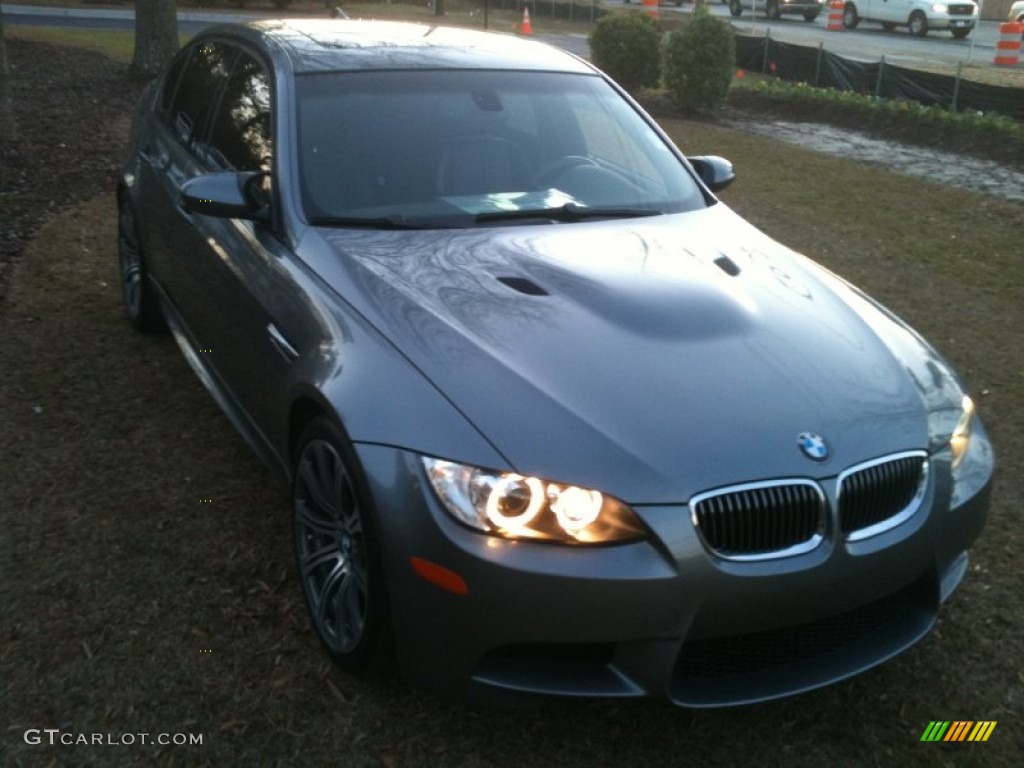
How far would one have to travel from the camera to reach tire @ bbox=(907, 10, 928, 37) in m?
32.3

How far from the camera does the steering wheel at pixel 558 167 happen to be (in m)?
4.47

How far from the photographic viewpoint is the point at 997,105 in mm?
14273

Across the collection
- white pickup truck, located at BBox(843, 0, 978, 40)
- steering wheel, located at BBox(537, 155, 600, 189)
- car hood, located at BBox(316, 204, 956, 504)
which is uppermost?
white pickup truck, located at BBox(843, 0, 978, 40)

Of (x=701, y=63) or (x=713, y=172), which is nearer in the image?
(x=713, y=172)

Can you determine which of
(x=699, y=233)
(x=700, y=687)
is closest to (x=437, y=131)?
(x=699, y=233)

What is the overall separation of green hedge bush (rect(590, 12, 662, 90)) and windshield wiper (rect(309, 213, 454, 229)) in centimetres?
1425

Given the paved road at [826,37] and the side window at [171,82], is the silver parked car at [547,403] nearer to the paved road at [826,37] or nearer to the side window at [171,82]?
the side window at [171,82]

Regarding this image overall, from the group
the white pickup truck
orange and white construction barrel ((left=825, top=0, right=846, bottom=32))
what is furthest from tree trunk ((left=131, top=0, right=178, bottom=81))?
orange and white construction barrel ((left=825, top=0, right=846, bottom=32))

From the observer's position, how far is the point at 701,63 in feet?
53.0

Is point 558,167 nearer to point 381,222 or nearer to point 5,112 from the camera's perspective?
point 381,222

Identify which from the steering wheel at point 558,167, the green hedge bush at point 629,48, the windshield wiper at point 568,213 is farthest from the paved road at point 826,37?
the windshield wiper at point 568,213

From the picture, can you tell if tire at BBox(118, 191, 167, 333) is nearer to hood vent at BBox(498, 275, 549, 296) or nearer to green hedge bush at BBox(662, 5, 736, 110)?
hood vent at BBox(498, 275, 549, 296)

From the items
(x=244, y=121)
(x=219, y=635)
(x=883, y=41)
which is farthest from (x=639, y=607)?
(x=883, y=41)

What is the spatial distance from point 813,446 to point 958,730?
996 millimetres
